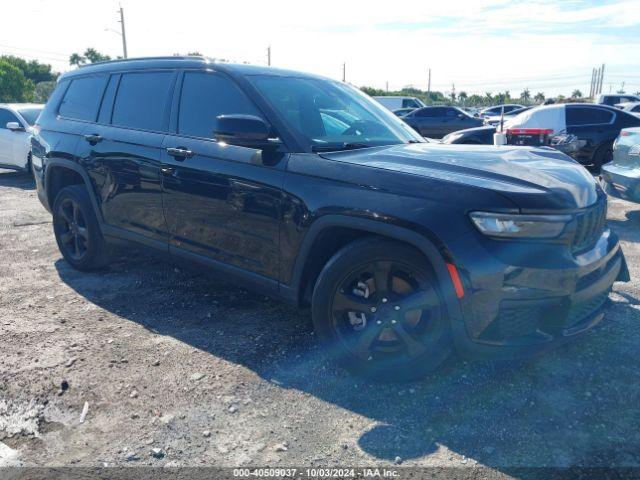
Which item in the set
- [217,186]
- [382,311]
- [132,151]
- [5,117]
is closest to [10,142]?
[5,117]

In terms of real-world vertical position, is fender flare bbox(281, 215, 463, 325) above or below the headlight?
below

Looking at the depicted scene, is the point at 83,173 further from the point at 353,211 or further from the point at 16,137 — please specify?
the point at 16,137

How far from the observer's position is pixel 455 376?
125 inches

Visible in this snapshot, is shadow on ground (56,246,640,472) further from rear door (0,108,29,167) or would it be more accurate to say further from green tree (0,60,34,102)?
green tree (0,60,34,102)

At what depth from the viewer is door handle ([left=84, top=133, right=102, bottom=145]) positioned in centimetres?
456

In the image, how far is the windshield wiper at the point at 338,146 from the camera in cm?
334

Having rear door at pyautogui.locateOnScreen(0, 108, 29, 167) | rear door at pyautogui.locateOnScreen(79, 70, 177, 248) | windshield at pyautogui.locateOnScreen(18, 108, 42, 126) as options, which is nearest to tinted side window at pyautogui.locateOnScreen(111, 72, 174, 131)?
rear door at pyautogui.locateOnScreen(79, 70, 177, 248)

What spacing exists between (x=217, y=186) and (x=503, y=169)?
70.7 inches

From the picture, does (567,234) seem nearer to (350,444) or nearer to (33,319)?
(350,444)

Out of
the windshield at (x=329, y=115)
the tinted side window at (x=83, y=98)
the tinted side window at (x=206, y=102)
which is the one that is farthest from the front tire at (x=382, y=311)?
the tinted side window at (x=83, y=98)

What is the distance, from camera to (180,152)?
152 inches

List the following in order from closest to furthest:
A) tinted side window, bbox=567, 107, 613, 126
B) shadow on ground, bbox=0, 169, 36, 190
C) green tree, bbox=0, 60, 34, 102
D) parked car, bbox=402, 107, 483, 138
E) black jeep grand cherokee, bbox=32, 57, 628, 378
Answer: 1. black jeep grand cherokee, bbox=32, 57, 628, 378
2. shadow on ground, bbox=0, 169, 36, 190
3. tinted side window, bbox=567, 107, 613, 126
4. parked car, bbox=402, 107, 483, 138
5. green tree, bbox=0, 60, 34, 102

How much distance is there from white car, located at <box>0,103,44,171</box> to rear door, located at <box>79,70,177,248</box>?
7327 mm

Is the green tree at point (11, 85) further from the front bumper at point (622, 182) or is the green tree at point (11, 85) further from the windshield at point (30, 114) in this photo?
the front bumper at point (622, 182)
